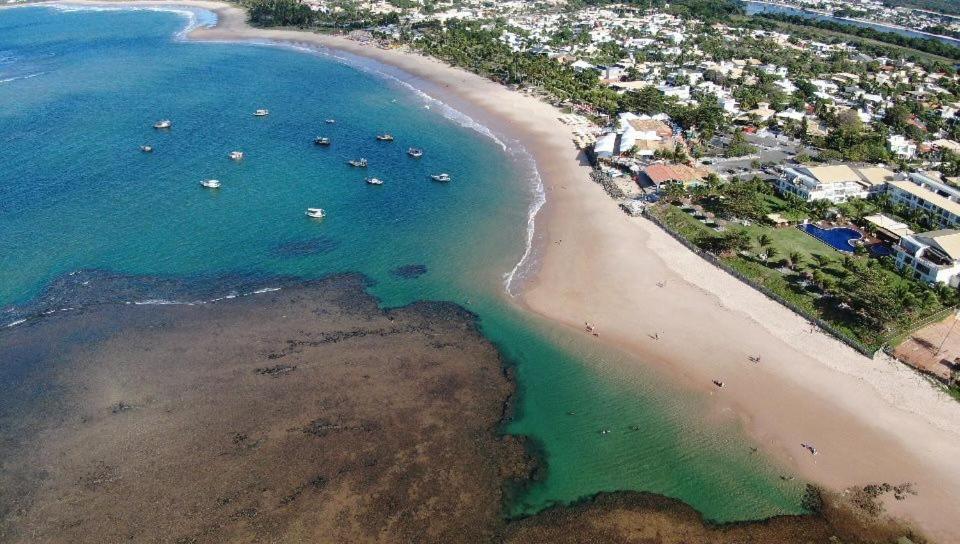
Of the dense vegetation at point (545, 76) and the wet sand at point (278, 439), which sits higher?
the dense vegetation at point (545, 76)

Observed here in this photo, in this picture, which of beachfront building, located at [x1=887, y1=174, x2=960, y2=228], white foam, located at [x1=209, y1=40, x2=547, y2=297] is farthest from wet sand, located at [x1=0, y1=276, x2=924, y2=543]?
beachfront building, located at [x1=887, y1=174, x2=960, y2=228]

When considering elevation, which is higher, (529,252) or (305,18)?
(305,18)

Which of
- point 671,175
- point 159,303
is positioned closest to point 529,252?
point 671,175

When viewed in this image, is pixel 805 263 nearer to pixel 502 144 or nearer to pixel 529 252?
pixel 529 252

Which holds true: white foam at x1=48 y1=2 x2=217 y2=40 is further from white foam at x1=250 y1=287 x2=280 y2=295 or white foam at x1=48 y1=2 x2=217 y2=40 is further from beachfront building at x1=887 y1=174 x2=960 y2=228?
beachfront building at x1=887 y1=174 x2=960 y2=228

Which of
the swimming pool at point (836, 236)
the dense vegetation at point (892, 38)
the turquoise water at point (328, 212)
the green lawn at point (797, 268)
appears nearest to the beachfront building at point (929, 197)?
the swimming pool at point (836, 236)

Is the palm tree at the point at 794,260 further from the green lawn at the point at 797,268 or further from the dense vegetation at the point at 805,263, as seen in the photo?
the green lawn at the point at 797,268
